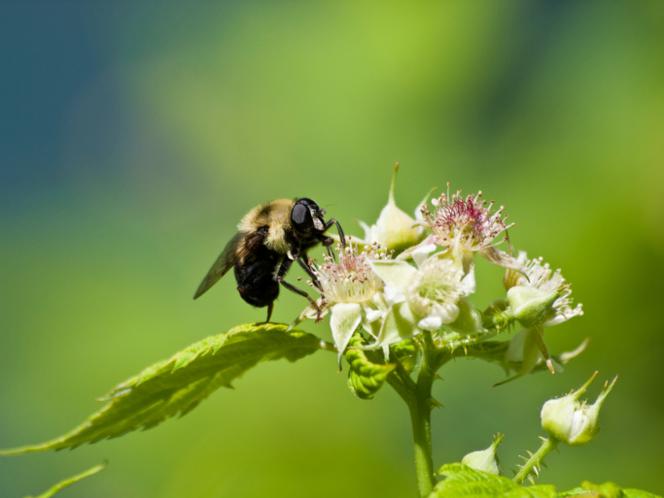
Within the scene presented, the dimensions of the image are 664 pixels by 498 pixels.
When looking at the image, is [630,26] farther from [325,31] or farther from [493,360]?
[493,360]

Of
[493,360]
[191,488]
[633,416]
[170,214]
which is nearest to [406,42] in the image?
[170,214]

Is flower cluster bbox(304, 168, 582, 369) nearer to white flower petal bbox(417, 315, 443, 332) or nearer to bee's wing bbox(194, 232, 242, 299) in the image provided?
white flower petal bbox(417, 315, 443, 332)

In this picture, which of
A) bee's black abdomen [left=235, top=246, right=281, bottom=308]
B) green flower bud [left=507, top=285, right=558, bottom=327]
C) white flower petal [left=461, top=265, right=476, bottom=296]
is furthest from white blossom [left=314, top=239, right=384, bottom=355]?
bee's black abdomen [left=235, top=246, right=281, bottom=308]

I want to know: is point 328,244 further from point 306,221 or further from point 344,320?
point 344,320

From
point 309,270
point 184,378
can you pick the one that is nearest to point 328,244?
point 309,270

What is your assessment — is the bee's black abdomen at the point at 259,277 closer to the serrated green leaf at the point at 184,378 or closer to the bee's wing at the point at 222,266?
the bee's wing at the point at 222,266

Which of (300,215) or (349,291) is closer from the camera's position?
(349,291)

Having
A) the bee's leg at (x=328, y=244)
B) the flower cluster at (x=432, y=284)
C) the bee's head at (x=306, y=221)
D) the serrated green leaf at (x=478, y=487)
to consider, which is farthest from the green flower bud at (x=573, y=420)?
the bee's head at (x=306, y=221)
